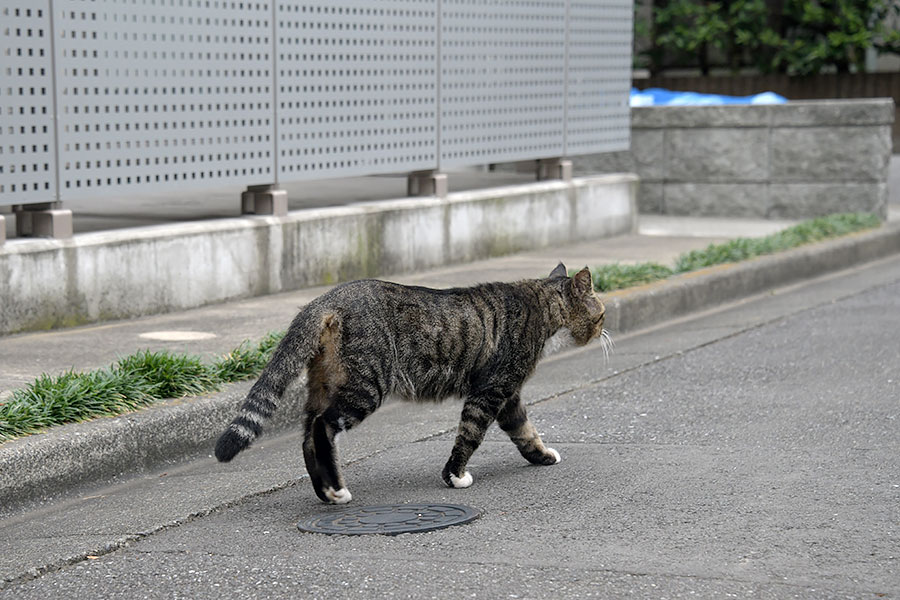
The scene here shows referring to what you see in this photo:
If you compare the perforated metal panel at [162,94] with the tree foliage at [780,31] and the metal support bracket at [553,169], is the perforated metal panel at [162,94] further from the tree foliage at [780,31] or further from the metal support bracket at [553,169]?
the tree foliage at [780,31]

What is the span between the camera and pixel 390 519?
5.09m

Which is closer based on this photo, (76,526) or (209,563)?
(209,563)

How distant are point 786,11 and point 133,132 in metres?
19.6

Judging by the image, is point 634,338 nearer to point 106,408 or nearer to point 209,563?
point 106,408

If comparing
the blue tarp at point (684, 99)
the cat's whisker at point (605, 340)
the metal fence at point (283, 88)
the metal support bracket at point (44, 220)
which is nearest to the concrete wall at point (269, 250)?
the metal support bracket at point (44, 220)

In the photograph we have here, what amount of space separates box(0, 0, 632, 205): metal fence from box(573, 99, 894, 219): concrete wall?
1720 millimetres

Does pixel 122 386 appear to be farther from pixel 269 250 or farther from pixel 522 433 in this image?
pixel 269 250

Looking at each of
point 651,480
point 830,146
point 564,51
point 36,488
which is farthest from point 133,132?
point 830,146

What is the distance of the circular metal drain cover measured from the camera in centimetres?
496

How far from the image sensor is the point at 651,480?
562 cm

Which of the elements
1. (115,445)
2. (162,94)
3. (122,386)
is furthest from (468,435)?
(162,94)

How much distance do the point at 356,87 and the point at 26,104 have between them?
3139 millimetres

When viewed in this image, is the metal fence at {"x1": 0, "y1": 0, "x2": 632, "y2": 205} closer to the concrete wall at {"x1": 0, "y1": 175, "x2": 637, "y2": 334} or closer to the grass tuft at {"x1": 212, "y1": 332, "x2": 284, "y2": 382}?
the concrete wall at {"x1": 0, "y1": 175, "x2": 637, "y2": 334}

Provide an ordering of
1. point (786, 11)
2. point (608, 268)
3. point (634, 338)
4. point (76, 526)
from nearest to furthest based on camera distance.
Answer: point (76, 526), point (634, 338), point (608, 268), point (786, 11)
